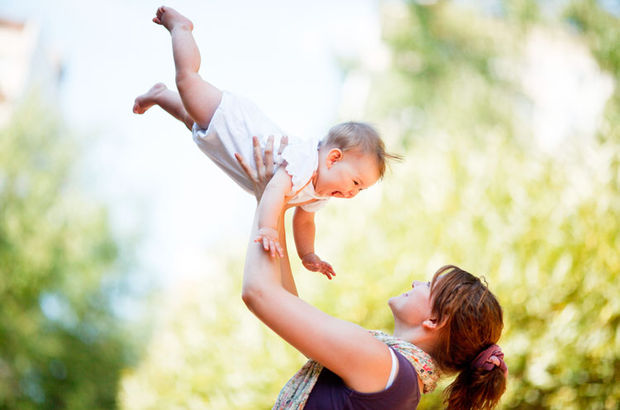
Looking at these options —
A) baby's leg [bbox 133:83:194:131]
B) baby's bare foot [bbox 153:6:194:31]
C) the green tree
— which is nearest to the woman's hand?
baby's leg [bbox 133:83:194:131]

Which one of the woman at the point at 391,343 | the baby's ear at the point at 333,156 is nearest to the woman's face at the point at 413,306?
the woman at the point at 391,343

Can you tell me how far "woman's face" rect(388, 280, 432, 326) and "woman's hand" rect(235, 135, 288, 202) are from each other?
0.44 meters

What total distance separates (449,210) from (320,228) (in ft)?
3.69

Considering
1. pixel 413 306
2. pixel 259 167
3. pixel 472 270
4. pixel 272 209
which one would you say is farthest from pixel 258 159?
pixel 472 270

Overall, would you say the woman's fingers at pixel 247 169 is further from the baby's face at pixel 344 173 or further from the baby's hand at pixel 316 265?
the baby's hand at pixel 316 265

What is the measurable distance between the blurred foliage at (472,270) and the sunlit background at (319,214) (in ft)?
0.05

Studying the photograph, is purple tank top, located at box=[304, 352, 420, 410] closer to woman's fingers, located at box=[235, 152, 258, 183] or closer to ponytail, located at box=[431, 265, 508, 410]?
ponytail, located at box=[431, 265, 508, 410]

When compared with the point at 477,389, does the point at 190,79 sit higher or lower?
higher

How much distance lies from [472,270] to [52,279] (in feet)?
25.1

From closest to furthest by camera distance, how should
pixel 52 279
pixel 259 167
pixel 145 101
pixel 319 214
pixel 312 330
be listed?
pixel 312 330
pixel 259 167
pixel 145 101
pixel 319 214
pixel 52 279

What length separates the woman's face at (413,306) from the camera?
5.30 feet

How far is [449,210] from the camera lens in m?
5.03

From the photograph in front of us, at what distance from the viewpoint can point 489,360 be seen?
1589mm

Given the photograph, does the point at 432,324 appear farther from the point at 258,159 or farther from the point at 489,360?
the point at 258,159
